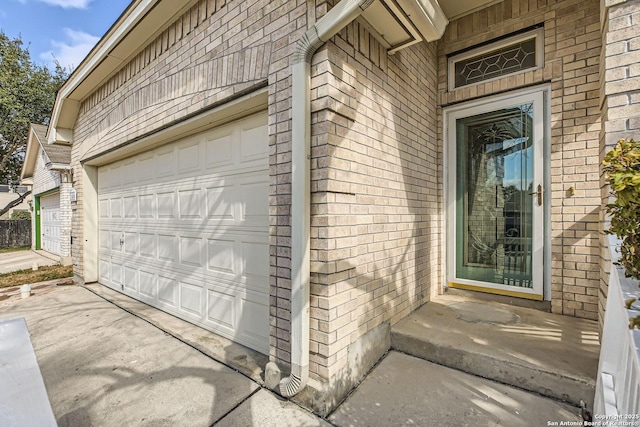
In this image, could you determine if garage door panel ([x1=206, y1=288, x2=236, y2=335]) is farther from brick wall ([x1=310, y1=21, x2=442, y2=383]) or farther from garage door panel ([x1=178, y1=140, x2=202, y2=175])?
garage door panel ([x1=178, y1=140, x2=202, y2=175])

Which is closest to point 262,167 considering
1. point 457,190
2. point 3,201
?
point 457,190

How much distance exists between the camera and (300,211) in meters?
1.96

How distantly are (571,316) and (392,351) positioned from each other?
178 cm

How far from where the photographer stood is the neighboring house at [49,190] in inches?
288

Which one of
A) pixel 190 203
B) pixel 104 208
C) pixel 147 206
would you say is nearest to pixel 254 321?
pixel 190 203

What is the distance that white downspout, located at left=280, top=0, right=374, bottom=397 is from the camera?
6.36 feet

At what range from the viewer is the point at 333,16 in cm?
177

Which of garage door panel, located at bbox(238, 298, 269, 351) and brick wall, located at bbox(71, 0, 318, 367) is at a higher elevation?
brick wall, located at bbox(71, 0, 318, 367)

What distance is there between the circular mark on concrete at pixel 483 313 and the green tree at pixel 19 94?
17742 millimetres

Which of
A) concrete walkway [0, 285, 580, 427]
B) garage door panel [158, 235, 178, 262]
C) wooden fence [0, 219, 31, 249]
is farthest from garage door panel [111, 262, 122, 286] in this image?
wooden fence [0, 219, 31, 249]

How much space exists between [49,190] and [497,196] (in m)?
12.1

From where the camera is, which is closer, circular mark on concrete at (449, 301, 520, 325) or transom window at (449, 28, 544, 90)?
circular mark on concrete at (449, 301, 520, 325)

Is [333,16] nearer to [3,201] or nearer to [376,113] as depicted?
[376,113]

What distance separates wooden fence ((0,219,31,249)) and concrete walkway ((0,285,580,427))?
15.1 metres
